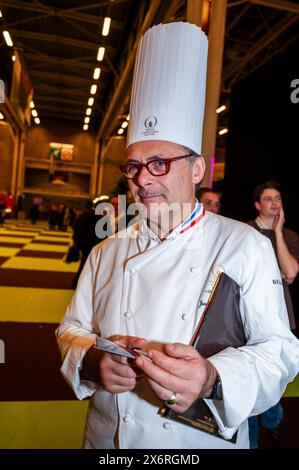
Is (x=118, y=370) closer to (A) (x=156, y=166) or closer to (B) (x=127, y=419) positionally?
(B) (x=127, y=419)

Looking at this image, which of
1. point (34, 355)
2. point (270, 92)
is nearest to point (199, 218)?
point (34, 355)

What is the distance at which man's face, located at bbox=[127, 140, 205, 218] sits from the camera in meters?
1.34

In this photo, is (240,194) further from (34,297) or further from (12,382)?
(12,382)

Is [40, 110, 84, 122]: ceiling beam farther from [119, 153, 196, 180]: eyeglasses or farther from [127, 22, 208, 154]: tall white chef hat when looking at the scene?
[119, 153, 196, 180]: eyeglasses

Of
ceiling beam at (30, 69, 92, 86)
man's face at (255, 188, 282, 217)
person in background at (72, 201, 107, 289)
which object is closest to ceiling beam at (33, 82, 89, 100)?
ceiling beam at (30, 69, 92, 86)

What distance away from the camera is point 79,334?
1403mm

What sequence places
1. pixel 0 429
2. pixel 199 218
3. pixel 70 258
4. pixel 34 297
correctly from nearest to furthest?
pixel 199 218, pixel 0 429, pixel 34 297, pixel 70 258

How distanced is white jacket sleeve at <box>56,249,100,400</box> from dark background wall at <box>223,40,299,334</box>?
3.55 metres

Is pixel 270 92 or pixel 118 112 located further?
pixel 118 112

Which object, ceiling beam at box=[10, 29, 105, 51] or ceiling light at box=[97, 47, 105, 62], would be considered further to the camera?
ceiling beam at box=[10, 29, 105, 51]

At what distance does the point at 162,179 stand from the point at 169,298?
405 millimetres

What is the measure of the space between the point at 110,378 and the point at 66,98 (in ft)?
77.4

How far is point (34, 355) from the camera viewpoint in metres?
3.89

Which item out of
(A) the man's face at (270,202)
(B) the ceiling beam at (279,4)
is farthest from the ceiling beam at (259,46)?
(A) the man's face at (270,202)
